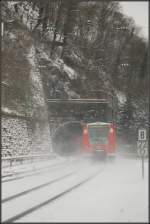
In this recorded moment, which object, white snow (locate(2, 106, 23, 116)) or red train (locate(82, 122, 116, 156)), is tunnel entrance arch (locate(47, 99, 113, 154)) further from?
white snow (locate(2, 106, 23, 116))

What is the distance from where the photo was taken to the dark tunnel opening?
38.7 m

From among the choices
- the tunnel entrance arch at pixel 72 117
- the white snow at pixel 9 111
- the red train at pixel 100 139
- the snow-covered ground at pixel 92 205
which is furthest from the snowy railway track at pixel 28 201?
the tunnel entrance arch at pixel 72 117

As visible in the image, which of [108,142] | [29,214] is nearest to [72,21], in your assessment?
[29,214]

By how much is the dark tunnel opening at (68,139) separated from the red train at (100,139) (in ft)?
18.0

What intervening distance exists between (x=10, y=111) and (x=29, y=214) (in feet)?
57.5

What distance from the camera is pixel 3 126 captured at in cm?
2533

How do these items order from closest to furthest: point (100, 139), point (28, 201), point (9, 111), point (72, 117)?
point (28, 201), point (9, 111), point (100, 139), point (72, 117)

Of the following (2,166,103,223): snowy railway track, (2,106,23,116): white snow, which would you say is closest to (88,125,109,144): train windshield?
(2,106,23,116): white snow

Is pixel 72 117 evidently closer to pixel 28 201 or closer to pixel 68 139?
pixel 68 139

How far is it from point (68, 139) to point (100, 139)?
10.1 metres

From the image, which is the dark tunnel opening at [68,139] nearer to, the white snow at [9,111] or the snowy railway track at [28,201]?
the white snow at [9,111]

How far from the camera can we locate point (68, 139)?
4131cm

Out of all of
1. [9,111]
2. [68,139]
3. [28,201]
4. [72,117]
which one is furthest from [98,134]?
[28,201]

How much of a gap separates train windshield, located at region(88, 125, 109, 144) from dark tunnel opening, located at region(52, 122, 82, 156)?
549 cm
